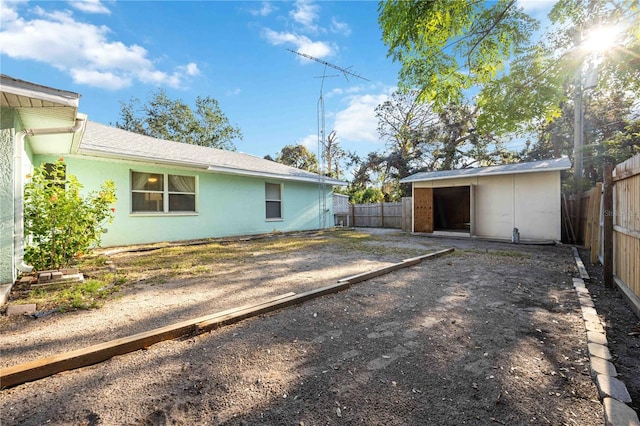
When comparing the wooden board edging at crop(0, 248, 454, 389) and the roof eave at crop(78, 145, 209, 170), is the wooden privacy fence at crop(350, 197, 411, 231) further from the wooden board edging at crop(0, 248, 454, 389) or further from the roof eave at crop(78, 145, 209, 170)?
the wooden board edging at crop(0, 248, 454, 389)

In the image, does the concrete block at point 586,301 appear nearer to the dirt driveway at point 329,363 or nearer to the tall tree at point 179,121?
the dirt driveway at point 329,363

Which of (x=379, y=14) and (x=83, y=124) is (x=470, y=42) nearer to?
(x=379, y=14)

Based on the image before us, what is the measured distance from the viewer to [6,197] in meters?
3.62

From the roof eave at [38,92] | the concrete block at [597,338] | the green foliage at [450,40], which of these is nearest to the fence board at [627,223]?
the concrete block at [597,338]

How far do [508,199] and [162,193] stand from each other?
11.7 metres

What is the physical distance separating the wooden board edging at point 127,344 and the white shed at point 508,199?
9.51 m

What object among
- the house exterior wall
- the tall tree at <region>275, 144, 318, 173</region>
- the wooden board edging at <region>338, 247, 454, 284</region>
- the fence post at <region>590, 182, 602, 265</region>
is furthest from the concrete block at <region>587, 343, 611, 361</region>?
the tall tree at <region>275, 144, 318, 173</region>

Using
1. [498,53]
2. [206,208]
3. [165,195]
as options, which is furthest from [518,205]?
[165,195]

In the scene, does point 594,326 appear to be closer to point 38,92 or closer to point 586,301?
point 586,301

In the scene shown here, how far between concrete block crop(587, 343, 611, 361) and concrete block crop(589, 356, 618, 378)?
2.3 inches

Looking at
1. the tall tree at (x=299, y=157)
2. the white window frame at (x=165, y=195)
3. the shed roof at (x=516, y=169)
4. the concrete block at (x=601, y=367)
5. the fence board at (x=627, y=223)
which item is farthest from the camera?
the tall tree at (x=299, y=157)

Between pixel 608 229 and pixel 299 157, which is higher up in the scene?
pixel 299 157

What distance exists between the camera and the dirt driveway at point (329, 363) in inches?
60.8

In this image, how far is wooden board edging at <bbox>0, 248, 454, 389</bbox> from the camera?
5.86 ft
